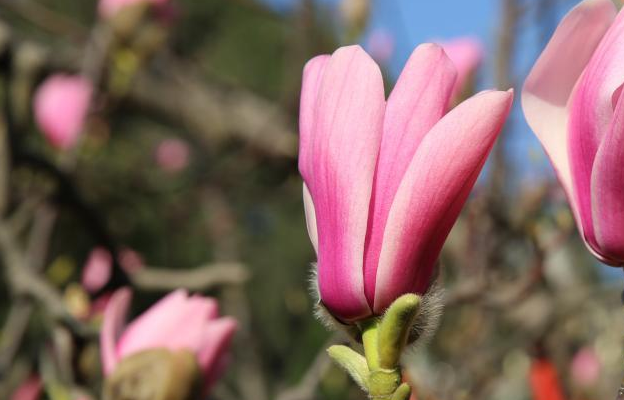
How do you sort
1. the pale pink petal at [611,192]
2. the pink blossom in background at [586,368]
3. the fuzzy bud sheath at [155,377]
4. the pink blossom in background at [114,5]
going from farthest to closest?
1. the pink blossom in background at [586,368]
2. the pink blossom in background at [114,5]
3. the fuzzy bud sheath at [155,377]
4. the pale pink petal at [611,192]

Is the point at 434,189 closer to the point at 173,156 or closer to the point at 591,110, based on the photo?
the point at 591,110

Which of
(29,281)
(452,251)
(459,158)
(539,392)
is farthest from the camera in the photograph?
(452,251)

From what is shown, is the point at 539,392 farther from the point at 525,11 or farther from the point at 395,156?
the point at 525,11

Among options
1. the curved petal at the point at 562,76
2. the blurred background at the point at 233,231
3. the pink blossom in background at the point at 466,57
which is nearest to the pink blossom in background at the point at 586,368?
the blurred background at the point at 233,231

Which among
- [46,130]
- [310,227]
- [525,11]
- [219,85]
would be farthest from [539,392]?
[219,85]

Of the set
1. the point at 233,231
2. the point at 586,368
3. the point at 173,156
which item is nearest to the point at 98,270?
the point at 586,368

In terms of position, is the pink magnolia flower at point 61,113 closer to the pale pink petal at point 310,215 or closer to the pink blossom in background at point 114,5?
the pink blossom in background at point 114,5
